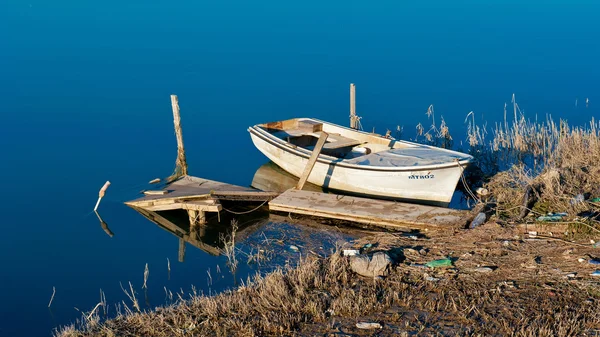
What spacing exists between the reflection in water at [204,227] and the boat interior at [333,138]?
270cm

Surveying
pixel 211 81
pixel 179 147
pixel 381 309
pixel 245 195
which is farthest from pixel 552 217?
pixel 211 81

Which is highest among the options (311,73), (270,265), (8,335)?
(311,73)

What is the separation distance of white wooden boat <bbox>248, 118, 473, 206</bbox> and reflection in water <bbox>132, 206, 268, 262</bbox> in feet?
6.23

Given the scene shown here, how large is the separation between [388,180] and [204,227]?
375cm

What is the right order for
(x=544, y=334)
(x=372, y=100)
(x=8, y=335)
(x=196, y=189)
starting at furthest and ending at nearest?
(x=372, y=100), (x=196, y=189), (x=8, y=335), (x=544, y=334)

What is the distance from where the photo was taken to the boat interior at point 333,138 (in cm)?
1559

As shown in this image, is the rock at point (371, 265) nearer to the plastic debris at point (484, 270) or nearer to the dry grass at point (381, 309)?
the dry grass at point (381, 309)

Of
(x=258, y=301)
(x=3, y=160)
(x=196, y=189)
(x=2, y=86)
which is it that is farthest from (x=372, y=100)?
(x=258, y=301)

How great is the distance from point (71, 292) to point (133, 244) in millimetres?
2167

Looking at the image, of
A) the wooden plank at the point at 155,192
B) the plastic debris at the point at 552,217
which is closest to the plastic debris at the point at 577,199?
the plastic debris at the point at 552,217

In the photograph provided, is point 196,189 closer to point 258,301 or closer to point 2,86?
point 258,301

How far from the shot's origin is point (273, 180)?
1664cm

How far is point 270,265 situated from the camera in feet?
36.8

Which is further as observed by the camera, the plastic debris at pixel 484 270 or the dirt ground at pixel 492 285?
the plastic debris at pixel 484 270
